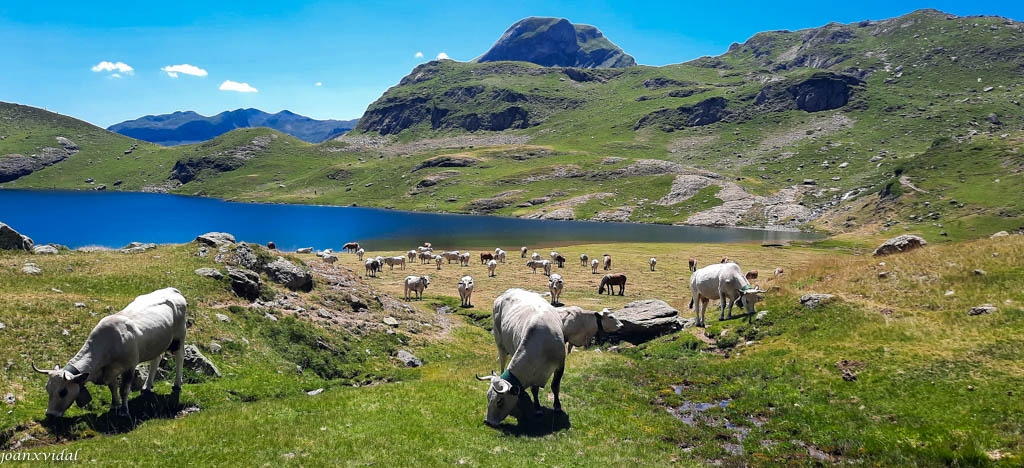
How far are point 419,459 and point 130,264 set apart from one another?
2648 cm

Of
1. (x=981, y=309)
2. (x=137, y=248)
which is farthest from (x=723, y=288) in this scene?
(x=137, y=248)

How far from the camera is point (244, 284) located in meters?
29.0

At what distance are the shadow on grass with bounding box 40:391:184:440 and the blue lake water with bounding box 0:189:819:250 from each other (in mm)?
93033

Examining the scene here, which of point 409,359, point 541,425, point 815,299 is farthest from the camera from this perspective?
point 409,359

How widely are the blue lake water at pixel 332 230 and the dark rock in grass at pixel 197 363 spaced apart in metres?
90.0

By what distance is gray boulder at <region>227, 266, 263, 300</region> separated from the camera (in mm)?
28812

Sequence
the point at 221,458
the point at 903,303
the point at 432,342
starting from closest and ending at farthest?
the point at 221,458
the point at 903,303
the point at 432,342

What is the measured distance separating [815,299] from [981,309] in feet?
20.7

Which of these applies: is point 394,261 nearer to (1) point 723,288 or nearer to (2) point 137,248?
(2) point 137,248

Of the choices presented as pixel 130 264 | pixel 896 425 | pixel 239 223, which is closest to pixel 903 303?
pixel 896 425

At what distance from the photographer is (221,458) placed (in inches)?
471

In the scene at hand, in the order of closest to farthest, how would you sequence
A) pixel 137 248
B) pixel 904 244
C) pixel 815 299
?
pixel 815 299, pixel 137 248, pixel 904 244

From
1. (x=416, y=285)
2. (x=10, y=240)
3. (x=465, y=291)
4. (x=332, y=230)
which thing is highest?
(x=10, y=240)

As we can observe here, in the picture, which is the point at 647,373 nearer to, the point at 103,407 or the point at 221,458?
the point at 221,458
